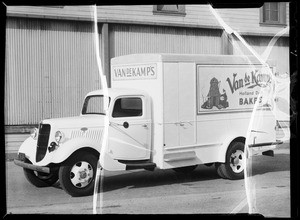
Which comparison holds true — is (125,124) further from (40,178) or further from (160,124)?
(40,178)

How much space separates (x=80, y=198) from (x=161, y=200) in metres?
1.17

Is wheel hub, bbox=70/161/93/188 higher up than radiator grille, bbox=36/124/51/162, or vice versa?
radiator grille, bbox=36/124/51/162

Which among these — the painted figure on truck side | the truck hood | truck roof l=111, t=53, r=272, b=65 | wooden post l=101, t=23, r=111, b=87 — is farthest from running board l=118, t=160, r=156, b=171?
truck roof l=111, t=53, r=272, b=65

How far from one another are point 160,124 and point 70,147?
1546 mm

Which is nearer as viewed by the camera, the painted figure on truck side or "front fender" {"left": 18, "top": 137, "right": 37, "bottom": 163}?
"front fender" {"left": 18, "top": 137, "right": 37, "bottom": 163}

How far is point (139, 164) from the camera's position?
337 inches

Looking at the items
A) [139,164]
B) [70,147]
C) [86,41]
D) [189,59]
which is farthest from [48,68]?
[189,59]

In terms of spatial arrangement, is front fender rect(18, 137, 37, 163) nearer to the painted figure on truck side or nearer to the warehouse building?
the warehouse building

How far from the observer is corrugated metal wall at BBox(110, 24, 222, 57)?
31.3 ft

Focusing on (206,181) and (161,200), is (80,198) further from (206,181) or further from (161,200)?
(206,181)

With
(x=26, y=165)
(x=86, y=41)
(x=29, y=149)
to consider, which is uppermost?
(x=86, y=41)

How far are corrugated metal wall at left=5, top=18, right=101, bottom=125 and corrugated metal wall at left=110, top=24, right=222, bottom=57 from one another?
30.1 inches

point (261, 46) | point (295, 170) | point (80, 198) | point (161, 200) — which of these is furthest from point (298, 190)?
point (80, 198)

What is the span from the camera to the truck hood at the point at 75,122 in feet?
27.2
